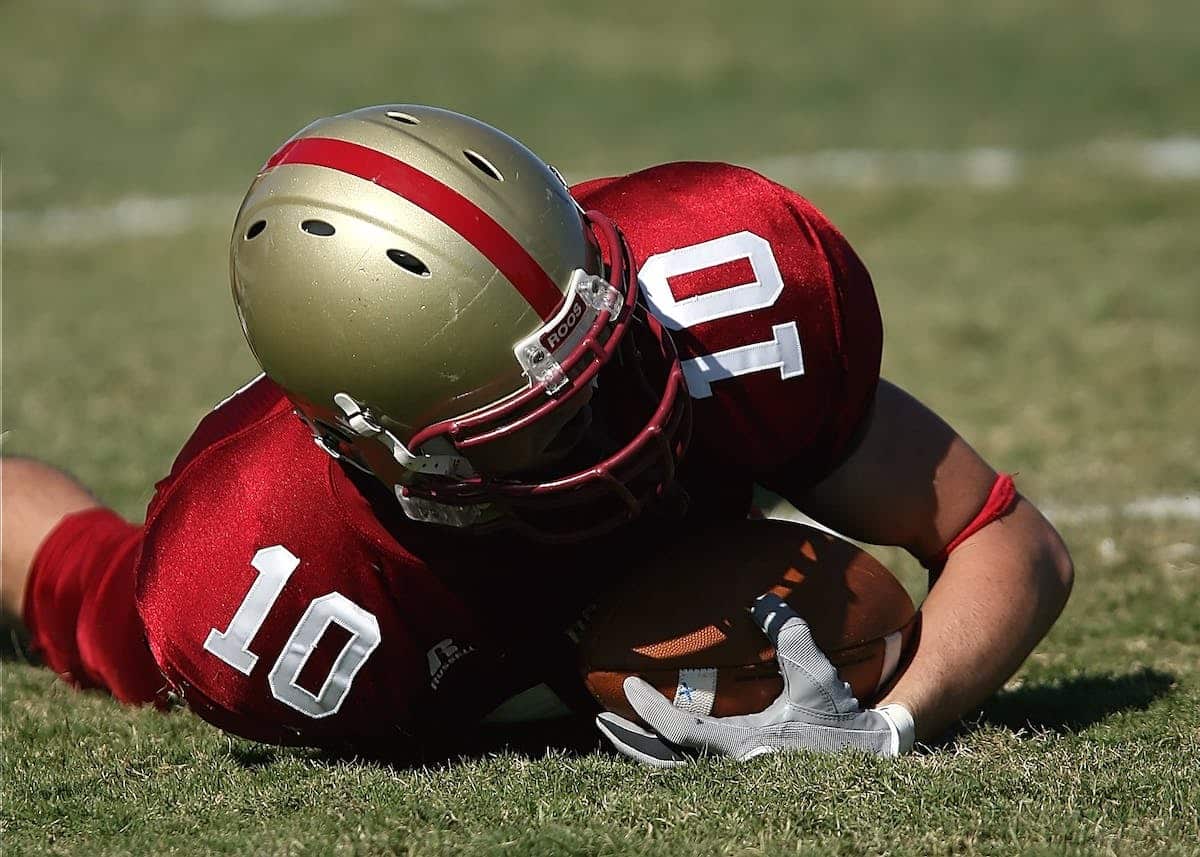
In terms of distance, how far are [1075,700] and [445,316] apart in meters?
1.40

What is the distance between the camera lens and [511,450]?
2252 millimetres

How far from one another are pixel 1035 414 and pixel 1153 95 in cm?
553

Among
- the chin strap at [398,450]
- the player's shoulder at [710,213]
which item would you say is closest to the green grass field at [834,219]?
the chin strap at [398,450]

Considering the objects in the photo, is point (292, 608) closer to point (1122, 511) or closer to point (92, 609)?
point (92, 609)

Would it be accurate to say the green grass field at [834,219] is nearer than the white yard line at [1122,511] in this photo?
Yes

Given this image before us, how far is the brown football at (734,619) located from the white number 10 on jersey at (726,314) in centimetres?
28

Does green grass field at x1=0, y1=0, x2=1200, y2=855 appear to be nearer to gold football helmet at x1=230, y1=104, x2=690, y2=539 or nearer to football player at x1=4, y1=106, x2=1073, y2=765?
football player at x1=4, y1=106, x2=1073, y2=765

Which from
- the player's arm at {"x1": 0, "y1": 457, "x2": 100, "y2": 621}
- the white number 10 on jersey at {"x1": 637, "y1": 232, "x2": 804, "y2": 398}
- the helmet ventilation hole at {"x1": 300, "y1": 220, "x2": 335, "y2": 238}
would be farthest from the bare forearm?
the player's arm at {"x1": 0, "y1": 457, "x2": 100, "y2": 621}

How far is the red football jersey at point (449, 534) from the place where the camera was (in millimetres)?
2443

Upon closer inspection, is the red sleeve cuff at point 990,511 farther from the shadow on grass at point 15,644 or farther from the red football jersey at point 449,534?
the shadow on grass at point 15,644

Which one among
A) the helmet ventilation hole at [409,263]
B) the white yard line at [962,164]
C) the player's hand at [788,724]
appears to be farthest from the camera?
the white yard line at [962,164]

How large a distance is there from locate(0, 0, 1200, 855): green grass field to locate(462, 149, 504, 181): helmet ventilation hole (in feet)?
2.89

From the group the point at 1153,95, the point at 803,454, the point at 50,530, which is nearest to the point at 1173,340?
the point at 803,454

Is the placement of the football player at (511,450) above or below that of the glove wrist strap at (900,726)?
above
